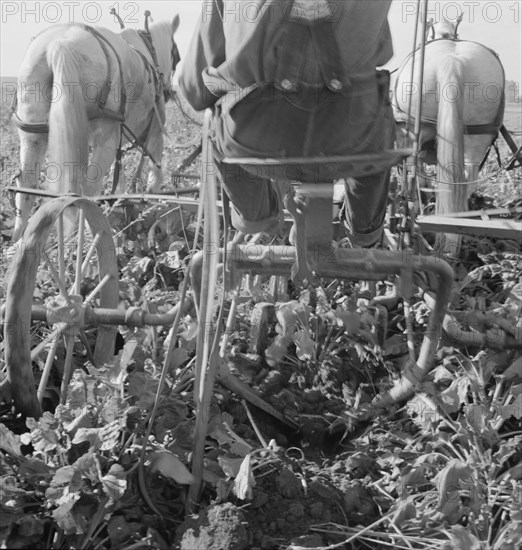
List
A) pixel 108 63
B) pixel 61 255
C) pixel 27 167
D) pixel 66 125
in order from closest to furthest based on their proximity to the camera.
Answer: pixel 61 255, pixel 66 125, pixel 108 63, pixel 27 167

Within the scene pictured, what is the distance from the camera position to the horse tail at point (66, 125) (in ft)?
15.1

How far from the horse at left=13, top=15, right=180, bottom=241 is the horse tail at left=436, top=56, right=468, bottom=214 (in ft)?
7.02

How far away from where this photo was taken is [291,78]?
2.05 m

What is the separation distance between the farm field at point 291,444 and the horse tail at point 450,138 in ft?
4.26

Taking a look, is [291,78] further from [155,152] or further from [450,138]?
[155,152]

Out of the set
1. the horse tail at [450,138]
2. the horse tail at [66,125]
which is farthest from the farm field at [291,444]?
the horse tail at [450,138]

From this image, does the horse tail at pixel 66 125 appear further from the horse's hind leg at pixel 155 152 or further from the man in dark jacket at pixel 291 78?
the man in dark jacket at pixel 291 78

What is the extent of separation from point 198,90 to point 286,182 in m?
0.38

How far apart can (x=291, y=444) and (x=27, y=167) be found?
10.2 feet

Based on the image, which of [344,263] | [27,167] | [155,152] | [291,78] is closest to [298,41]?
[291,78]

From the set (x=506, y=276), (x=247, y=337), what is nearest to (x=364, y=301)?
(x=247, y=337)

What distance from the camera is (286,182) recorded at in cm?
241

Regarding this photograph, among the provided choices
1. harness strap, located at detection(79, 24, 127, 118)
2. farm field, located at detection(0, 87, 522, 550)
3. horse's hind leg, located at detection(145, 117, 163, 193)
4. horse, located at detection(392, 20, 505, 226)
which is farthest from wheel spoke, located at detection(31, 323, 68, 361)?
horse's hind leg, located at detection(145, 117, 163, 193)

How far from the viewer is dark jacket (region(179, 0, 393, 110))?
1.96m
